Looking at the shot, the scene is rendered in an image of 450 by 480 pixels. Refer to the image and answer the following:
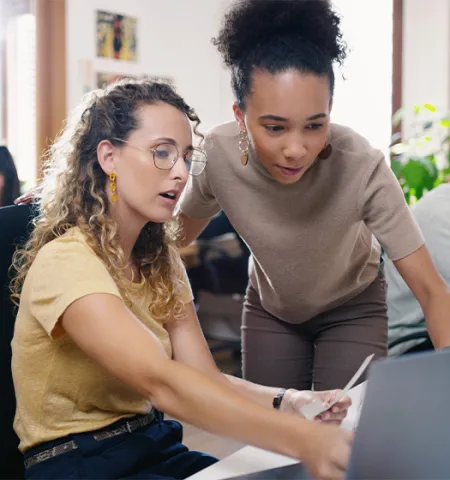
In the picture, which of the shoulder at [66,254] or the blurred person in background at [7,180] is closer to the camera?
the shoulder at [66,254]

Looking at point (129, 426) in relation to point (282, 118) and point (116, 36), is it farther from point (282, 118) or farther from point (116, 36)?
point (116, 36)

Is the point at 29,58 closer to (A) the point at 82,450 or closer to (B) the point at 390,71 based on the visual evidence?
(B) the point at 390,71

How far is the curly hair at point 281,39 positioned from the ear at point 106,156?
281 mm

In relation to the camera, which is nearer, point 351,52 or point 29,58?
point 351,52

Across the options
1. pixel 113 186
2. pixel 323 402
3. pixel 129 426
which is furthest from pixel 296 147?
pixel 129 426

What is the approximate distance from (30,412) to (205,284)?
2.88 metres

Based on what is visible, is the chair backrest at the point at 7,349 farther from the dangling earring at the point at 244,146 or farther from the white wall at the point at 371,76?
the white wall at the point at 371,76

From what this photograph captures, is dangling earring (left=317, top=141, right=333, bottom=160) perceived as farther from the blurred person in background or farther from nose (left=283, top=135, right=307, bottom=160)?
Answer: the blurred person in background

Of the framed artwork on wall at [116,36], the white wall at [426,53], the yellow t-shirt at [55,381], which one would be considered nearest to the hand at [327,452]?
the yellow t-shirt at [55,381]

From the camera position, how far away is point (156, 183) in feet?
3.67

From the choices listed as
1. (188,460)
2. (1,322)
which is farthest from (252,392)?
(1,322)

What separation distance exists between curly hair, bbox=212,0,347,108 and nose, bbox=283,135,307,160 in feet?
0.39

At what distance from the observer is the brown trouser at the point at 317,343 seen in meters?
1.56

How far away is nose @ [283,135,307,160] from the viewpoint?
3.89 feet
